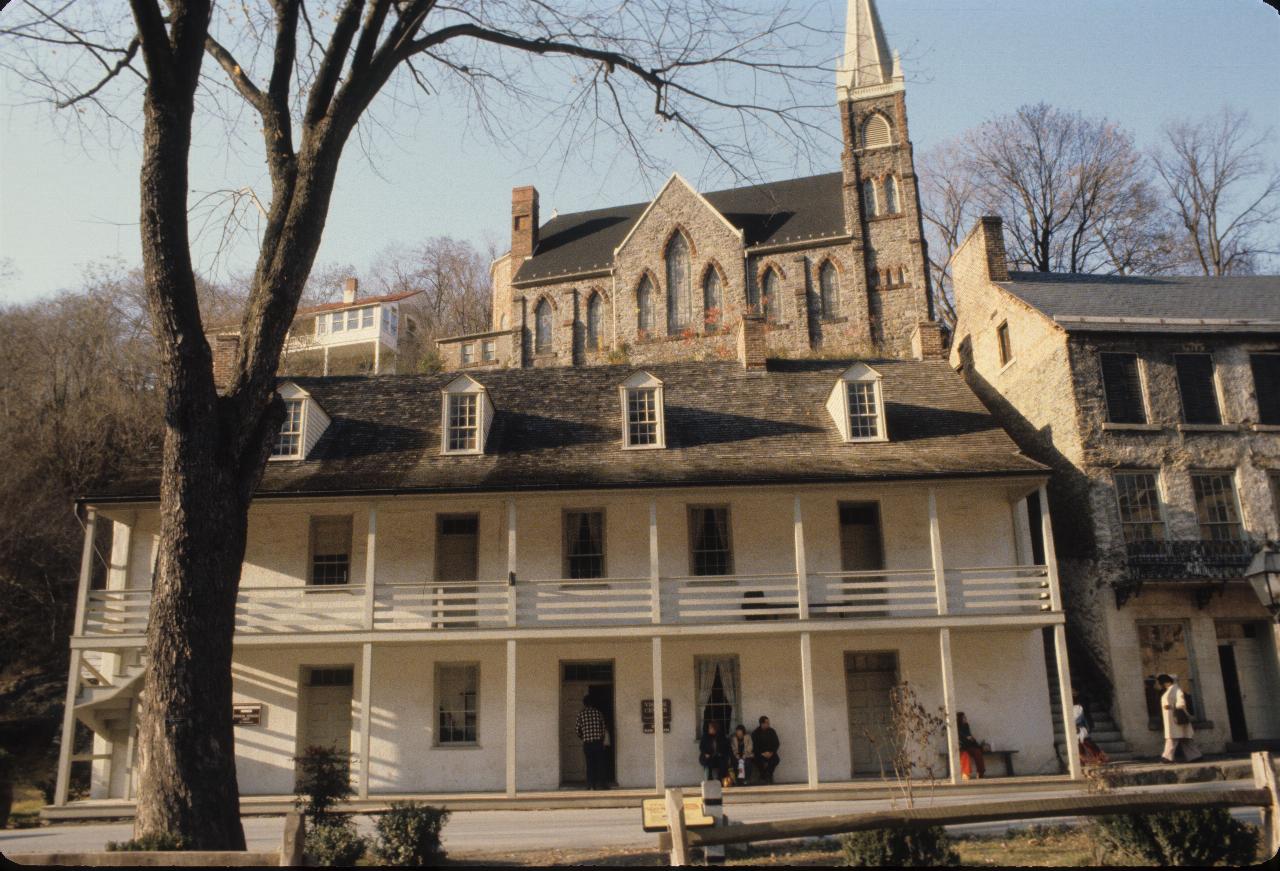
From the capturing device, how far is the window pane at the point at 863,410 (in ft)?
69.4

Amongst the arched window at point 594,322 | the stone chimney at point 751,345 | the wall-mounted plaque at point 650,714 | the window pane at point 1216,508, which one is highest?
the arched window at point 594,322

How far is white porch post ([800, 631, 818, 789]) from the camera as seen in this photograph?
1800 cm

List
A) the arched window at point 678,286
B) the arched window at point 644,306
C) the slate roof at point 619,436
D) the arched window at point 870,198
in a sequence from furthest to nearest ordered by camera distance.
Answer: the arched window at point 644,306 → the arched window at point 678,286 → the arched window at point 870,198 → the slate roof at point 619,436

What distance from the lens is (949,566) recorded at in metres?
20.5

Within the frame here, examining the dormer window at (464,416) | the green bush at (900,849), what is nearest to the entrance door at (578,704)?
the dormer window at (464,416)

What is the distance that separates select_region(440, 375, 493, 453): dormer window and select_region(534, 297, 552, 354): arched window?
2840 centimetres

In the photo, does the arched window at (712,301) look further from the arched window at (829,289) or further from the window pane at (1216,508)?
the window pane at (1216,508)

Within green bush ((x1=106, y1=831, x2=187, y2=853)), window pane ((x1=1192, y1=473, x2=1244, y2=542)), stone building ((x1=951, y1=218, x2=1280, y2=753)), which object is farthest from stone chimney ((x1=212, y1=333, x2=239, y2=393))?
window pane ((x1=1192, y1=473, x2=1244, y2=542))

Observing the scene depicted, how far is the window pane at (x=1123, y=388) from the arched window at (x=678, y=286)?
2571 cm

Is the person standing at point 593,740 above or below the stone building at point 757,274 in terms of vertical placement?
below

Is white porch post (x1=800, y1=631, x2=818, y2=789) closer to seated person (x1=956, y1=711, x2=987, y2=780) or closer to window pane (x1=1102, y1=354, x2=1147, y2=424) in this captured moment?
seated person (x1=956, y1=711, x2=987, y2=780)

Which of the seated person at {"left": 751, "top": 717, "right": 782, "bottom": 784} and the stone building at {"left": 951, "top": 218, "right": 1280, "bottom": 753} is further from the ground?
the stone building at {"left": 951, "top": 218, "right": 1280, "bottom": 753}

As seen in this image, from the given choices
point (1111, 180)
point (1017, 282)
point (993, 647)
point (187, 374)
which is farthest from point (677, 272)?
point (187, 374)

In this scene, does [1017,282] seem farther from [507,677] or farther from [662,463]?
[507,677]
